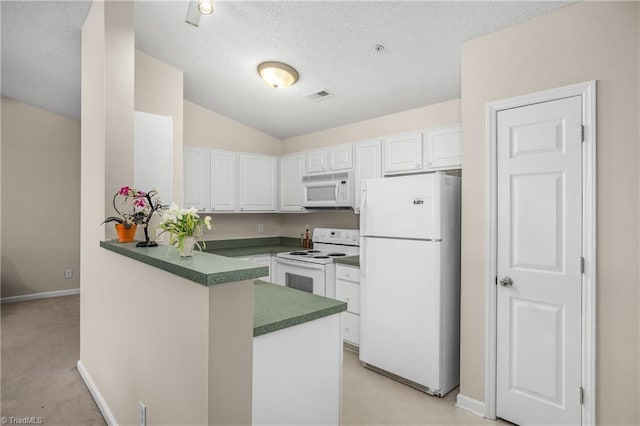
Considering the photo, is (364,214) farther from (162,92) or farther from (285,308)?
(162,92)

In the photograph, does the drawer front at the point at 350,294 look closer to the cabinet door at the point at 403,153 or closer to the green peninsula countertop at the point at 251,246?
the green peninsula countertop at the point at 251,246

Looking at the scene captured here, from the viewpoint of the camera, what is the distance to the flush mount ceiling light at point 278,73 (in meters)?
3.11

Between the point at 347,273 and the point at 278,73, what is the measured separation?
201 centimetres

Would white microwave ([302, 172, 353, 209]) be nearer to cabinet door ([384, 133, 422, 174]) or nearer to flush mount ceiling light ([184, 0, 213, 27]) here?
cabinet door ([384, 133, 422, 174])

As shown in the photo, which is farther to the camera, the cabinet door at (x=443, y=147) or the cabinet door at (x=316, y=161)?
the cabinet door at (x=316, y=161)

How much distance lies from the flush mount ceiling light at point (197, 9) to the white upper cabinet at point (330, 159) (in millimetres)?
2088

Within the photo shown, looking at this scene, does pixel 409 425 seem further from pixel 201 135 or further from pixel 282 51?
pixel 201 135

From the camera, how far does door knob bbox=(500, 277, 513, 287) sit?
231 centimetres

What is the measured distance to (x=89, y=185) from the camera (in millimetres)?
2730

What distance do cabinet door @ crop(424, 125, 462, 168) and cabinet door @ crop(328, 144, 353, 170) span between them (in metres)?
0.95

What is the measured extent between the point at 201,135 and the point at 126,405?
10.7 feet

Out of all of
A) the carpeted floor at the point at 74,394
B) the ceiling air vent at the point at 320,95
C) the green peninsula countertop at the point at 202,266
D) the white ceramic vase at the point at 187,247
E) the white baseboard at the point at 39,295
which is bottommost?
the carpeted floor at the point at 74,394

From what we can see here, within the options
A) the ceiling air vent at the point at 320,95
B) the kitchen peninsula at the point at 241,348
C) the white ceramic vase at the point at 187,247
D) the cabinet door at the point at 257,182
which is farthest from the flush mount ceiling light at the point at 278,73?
the white ceramic vase at the point at 187,247

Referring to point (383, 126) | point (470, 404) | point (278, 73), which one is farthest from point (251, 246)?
point (470, 404)
